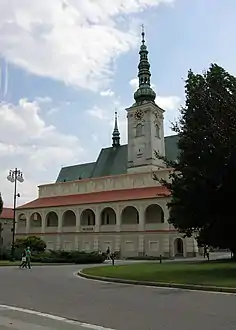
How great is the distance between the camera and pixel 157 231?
65188mm

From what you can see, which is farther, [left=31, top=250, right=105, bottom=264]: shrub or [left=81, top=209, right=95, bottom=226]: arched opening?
[left=81, top=209, right=95, bottom=226]: arched opening

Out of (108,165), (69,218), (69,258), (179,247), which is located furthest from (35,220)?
(69,258)

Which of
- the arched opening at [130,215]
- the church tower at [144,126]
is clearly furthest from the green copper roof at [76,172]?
the arched opening at [130,215]

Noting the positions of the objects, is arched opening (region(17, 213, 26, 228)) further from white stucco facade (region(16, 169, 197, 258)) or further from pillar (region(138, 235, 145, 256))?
pillar (region(138, 235, 145, 256))

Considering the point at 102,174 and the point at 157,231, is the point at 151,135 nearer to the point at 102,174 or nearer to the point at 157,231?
the point at 102,174

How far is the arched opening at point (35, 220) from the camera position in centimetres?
8162

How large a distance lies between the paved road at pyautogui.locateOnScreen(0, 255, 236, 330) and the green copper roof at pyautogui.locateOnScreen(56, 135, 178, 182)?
230 ft

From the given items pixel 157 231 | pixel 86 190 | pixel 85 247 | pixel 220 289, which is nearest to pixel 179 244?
pixel 157 231

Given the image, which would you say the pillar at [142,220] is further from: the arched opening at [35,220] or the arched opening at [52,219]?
the arched opening at [35,220]

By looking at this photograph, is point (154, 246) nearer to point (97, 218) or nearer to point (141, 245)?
point (141, 245)

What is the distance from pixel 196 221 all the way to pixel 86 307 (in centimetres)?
1576

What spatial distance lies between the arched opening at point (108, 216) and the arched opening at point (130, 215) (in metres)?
2.09

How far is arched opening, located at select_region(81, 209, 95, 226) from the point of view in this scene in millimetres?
75825

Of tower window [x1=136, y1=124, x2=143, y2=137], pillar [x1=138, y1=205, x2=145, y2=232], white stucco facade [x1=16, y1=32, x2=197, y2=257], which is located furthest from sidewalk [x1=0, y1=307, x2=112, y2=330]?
tower window [x1=136, y1=124, x2=143, y2=137]
